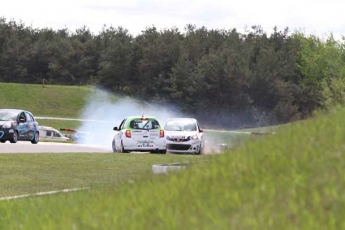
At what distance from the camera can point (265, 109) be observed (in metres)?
88.7

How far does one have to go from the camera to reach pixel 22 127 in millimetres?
35500

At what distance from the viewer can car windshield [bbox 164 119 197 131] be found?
33.1m

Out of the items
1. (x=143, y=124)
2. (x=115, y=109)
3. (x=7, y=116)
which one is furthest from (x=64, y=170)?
(x=115, y=109)

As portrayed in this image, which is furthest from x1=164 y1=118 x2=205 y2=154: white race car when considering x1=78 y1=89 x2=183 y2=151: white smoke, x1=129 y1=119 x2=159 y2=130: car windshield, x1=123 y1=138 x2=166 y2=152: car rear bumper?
x1=78 y1=89 x2=183 y2=151: white smoke

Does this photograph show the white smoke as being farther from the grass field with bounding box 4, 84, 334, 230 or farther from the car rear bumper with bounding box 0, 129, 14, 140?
the grass field with bounding box 4, 84, 334, 230

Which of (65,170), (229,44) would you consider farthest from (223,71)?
(65,170)

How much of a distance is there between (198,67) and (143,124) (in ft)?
189

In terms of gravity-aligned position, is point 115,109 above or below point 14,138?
above

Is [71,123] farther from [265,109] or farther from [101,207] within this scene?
[101,207]

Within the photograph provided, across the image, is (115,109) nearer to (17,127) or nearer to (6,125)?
(17,127)

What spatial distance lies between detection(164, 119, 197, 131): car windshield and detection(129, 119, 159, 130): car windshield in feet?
6.74

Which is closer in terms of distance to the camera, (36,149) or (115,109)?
(36,149)

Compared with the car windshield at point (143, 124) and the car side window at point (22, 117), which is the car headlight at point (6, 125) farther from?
the car windshield at point (143, 124)

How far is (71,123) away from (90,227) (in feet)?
239
